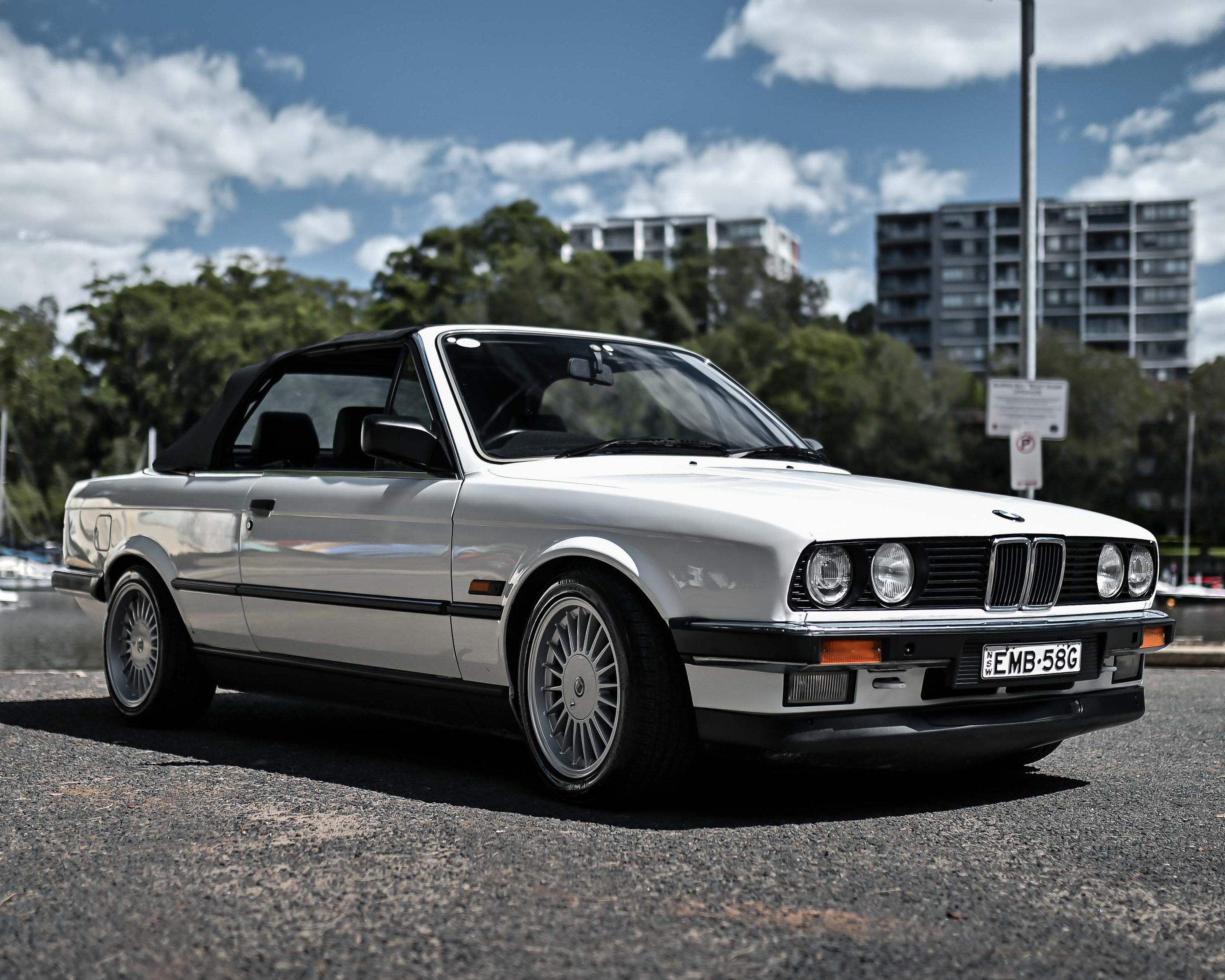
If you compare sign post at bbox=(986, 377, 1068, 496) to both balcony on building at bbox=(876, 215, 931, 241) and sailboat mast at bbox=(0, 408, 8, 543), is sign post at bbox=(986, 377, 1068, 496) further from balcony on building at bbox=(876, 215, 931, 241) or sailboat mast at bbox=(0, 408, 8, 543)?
balcony on building at bbox=(876, 215, 931, 241)

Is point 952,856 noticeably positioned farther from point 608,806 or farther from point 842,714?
point 608,806

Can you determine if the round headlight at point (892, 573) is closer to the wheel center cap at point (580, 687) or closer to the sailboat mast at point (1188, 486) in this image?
the wheel center cap at point (580, 687)

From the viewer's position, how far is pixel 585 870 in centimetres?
415

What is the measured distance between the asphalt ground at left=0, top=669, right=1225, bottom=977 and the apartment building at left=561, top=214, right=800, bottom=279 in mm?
153260

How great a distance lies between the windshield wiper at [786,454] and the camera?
622 cm

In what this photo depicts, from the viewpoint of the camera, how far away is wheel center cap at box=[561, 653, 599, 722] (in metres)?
5.11

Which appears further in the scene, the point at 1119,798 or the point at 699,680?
the point at 1119,798

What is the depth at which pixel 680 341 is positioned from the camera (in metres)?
91.6

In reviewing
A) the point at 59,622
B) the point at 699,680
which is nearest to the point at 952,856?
the point at 699,680

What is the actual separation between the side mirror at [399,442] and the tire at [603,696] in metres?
0.84

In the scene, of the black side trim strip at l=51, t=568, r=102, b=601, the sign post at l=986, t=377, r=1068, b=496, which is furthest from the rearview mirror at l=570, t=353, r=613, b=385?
the sign post at l=986, t=377, r=1068, b=496

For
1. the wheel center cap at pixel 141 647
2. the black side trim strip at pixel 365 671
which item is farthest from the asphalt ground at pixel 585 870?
the wheel center cap at pixel 141 647

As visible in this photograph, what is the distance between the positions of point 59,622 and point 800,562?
24.7 metres

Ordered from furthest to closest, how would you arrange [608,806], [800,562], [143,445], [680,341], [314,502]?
[680,341]
[143,445]
[314,502]
[608,806]
[800,562]
